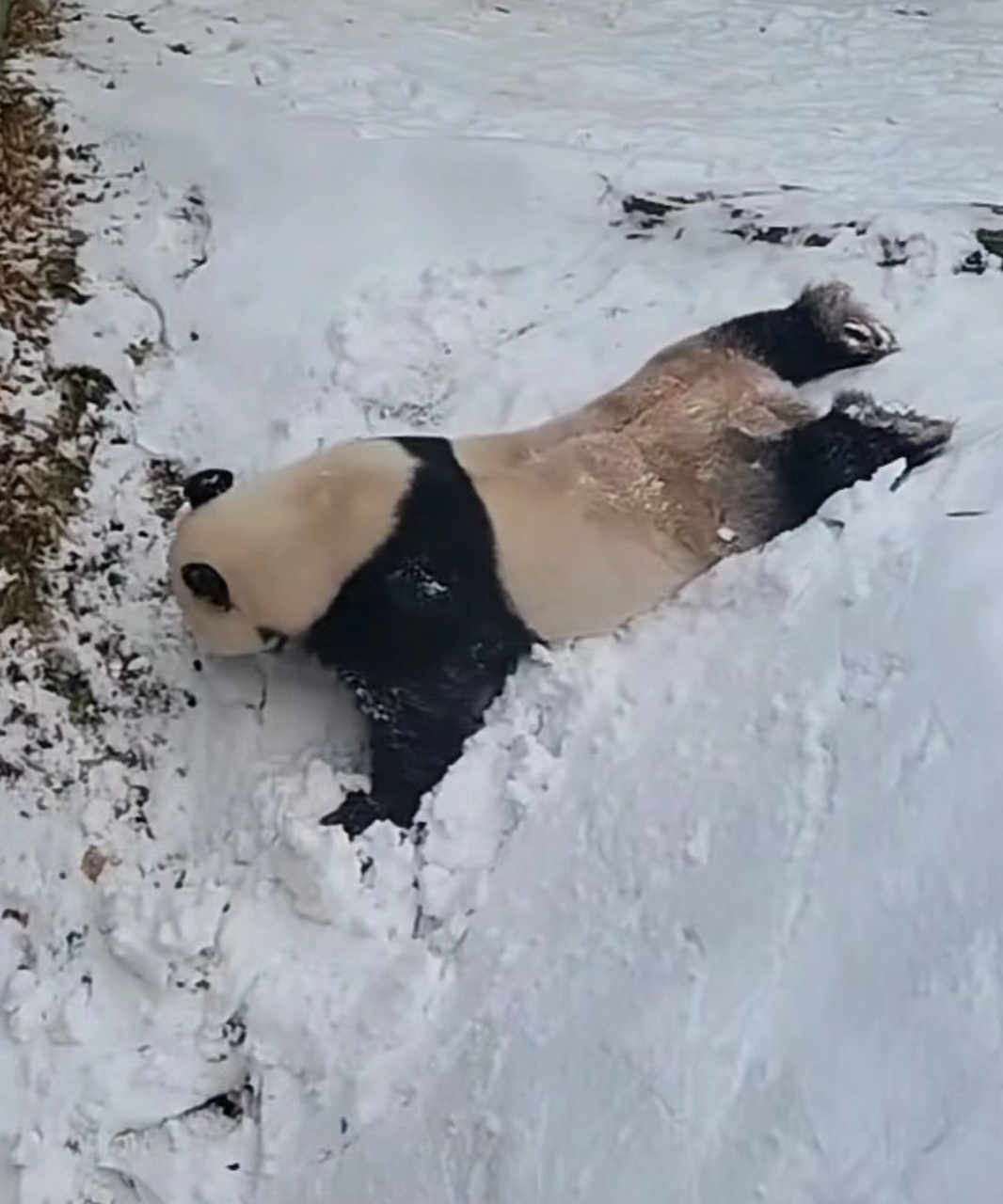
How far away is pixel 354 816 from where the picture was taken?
2.67 meters

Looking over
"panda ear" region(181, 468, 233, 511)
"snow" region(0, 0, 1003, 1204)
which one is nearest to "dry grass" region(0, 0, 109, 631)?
"snow" region(0, 0, 1003, 1204)

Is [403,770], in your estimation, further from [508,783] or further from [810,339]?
[810,339]


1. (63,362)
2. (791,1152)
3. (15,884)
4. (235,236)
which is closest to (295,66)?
(235,236)

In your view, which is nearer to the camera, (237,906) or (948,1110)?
(948,1110)

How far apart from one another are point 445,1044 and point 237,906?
1.31ft

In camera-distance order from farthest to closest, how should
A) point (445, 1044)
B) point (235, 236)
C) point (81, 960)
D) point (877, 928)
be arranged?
point (235, 236) < point (81, 960) < point (445, 1044) < point (877, 928)

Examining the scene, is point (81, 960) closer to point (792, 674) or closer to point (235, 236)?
point (792, 674)

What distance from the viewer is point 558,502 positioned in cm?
272

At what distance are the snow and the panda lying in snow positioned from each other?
2.7 inches

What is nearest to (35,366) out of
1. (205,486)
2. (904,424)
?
(205,486)

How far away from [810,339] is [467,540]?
754 mm

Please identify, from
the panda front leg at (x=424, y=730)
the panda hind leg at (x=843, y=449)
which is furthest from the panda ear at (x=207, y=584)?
the panda hind leg at (x=843, y=449)

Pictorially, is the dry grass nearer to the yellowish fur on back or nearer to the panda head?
the panda head

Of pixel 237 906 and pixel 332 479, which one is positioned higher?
pixel 332 479
